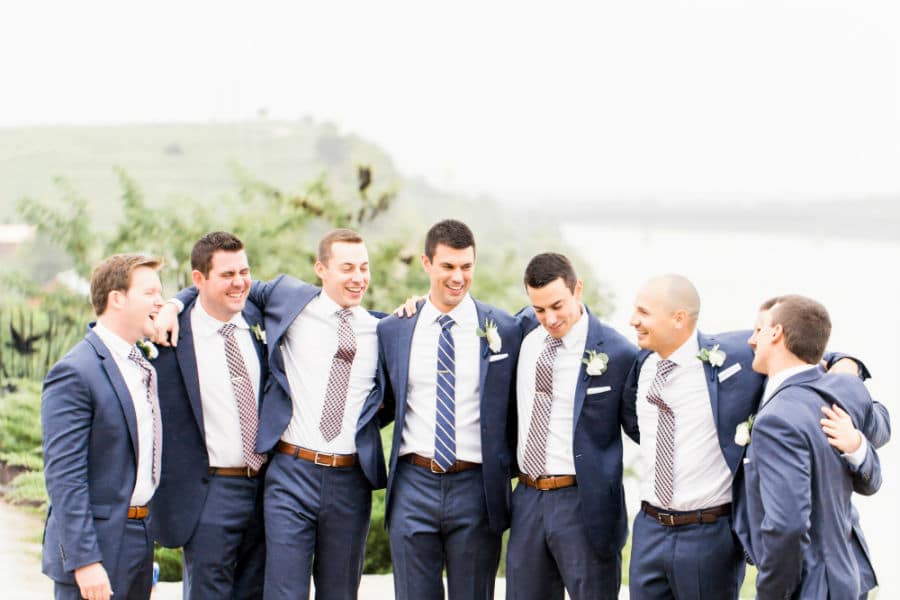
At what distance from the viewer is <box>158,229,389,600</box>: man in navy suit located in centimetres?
449

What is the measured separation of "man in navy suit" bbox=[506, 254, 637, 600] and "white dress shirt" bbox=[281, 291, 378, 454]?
74cm

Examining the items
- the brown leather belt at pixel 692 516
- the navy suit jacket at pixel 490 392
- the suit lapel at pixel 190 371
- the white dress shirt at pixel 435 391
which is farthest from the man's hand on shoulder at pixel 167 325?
the brown leather belt at pixel 692 516

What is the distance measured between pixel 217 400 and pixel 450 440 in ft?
3.37

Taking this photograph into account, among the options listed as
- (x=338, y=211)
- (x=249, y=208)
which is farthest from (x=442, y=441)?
(x=249, y=208)

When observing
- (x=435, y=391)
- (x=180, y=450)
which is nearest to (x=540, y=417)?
(x=435, y=391)

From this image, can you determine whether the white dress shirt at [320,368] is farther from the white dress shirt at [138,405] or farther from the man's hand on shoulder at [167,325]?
the white dress shirt at [138,405]

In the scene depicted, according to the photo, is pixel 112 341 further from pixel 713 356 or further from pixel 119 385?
pixel 713 356

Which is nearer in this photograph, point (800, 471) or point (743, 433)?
point (800, 471)

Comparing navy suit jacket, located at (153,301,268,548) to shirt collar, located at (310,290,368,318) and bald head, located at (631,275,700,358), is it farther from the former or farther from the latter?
bald head, located at (631,275,700,358)

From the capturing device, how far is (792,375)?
11.8 ft

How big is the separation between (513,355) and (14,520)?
16.8 feet

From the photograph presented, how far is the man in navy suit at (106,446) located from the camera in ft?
12.1

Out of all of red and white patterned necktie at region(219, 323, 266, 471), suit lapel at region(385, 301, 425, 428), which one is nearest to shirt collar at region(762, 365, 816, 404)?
suit lapel at region(385, 301, 425, 428)

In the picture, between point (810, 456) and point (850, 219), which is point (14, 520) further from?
point (850, 219)
